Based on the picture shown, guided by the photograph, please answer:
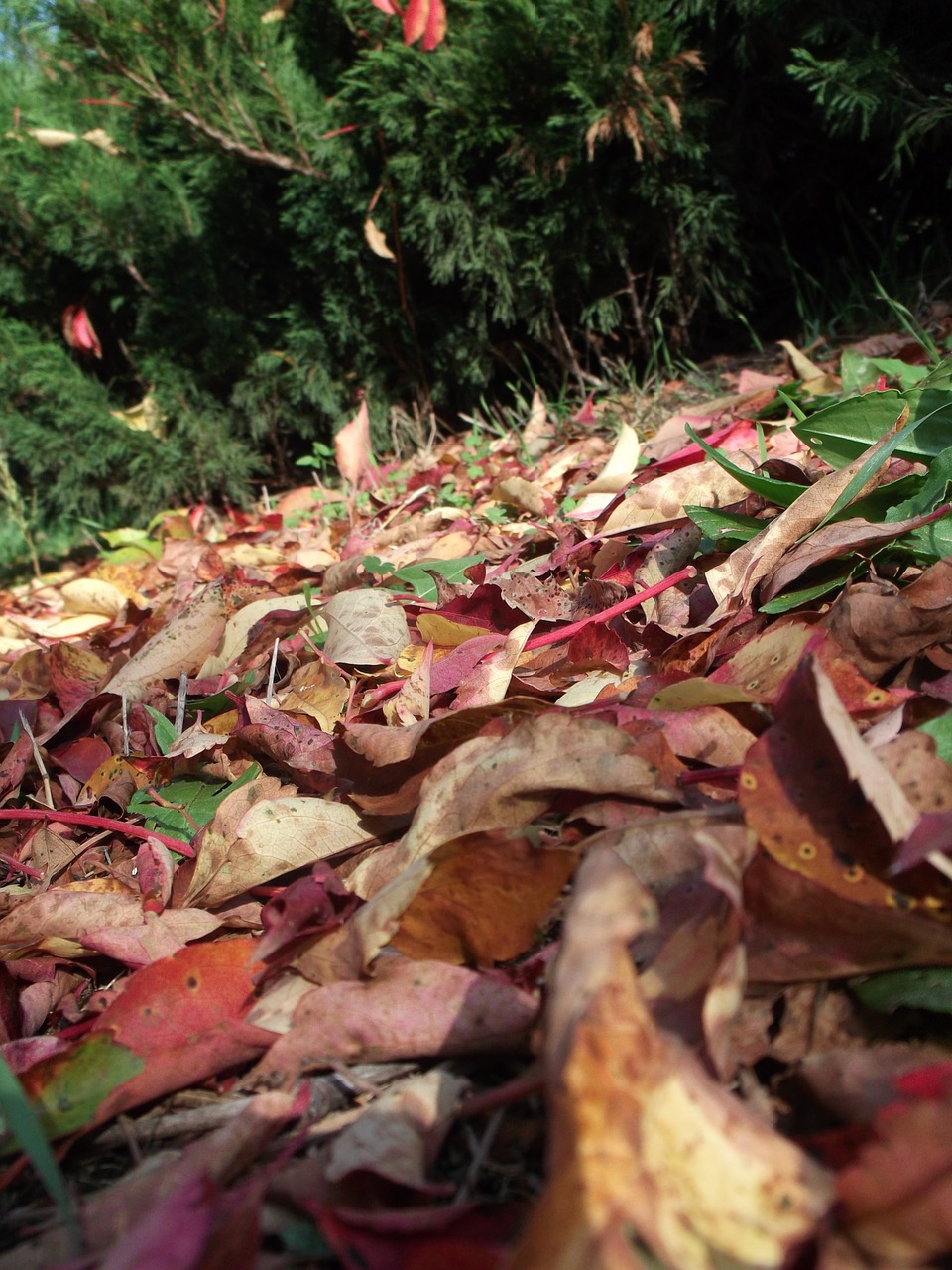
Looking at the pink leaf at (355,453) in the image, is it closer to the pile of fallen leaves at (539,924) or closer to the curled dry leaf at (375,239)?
the curled dry leaf at (375,239)

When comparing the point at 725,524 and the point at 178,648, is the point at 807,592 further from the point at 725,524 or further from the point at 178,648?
the point at 178,648

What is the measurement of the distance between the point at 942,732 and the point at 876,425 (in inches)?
23.2

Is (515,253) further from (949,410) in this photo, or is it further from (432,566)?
(949,410)

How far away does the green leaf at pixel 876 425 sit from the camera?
3.64 feet

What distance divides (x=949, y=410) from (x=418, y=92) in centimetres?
274

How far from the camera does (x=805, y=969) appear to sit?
581 mm

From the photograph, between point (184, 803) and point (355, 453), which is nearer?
point (184, 803)

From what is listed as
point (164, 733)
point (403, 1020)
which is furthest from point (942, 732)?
point (164, 733)

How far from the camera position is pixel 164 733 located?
1229mm

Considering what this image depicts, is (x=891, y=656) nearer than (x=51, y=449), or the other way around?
(x=891, y=656)

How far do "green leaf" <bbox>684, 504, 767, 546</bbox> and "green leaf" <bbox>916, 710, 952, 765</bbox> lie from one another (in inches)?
19.5

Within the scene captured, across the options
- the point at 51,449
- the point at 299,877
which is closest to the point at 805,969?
the point at 299,877

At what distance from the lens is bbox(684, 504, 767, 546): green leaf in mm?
1166

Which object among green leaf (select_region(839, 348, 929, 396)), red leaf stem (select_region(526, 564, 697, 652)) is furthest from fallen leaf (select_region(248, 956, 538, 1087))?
green leaf (select_region(839, 348, 929, 396))
